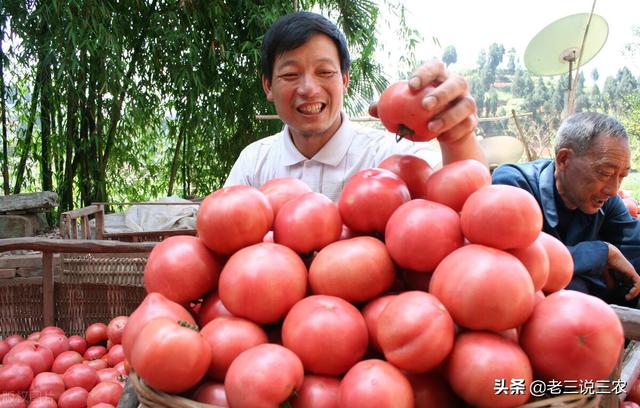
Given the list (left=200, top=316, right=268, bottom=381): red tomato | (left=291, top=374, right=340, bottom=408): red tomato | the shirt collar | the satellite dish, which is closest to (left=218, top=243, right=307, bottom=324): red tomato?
(left=200, top=316, right=268, bottom=381): red tomato

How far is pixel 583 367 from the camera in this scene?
2.21 ft

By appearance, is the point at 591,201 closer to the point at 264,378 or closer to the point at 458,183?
the point at 458,183

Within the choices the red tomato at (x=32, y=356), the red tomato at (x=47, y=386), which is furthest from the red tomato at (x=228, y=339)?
the red tomato at (x=32, y=356)

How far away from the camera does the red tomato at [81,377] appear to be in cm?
171

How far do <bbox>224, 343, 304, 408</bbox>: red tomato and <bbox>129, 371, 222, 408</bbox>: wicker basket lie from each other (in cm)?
4

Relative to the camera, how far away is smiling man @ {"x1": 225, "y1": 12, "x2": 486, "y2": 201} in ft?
2.95

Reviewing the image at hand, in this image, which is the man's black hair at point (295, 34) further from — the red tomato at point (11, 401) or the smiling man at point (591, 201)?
the red tomato at point (11, 401)

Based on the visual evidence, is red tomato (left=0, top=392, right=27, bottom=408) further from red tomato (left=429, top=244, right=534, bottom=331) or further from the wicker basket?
red tomato (left=429, top=244, right=534, bottom=331)

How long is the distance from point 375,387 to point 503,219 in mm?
302

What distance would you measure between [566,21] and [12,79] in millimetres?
3967

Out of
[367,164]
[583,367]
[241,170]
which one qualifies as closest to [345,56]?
[367,164]

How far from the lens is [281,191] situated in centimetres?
100

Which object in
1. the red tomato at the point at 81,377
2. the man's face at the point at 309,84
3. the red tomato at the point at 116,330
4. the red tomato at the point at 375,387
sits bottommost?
the red tomato at the point at 81,377

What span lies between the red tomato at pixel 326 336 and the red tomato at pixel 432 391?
9 cm
